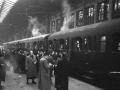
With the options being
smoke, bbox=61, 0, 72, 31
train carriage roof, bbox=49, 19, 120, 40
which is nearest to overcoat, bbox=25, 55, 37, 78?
train carriage roof, bbox=49, 19, 120, 40

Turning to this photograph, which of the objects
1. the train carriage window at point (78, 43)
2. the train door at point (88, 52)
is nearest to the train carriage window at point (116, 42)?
the train door at point (88, 52)

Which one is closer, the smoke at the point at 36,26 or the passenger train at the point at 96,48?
the passenger train at the point at 96,48

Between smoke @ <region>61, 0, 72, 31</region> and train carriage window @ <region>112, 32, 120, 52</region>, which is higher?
smoke @ <region>61, 0, 72, 31</region>

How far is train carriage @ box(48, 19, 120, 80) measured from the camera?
9.86m

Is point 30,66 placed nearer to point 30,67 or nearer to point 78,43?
point 30,67

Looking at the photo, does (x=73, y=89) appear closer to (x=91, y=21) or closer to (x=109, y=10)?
(x=109, y=10)

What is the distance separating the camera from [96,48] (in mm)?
11430

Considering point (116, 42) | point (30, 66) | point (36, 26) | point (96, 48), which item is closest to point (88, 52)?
point (96, 48)

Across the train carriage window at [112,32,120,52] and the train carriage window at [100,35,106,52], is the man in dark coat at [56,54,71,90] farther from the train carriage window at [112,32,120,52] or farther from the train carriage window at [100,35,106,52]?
the train carriage window at [100,35,106,52]

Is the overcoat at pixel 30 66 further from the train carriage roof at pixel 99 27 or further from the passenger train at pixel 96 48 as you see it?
the train carriage roof at pixel 99 27

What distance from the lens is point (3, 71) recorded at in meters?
10.3

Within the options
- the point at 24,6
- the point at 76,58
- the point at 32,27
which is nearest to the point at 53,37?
the point at 76,58

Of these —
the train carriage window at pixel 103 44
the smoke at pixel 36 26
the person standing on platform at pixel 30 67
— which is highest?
the smoke at pixel 36 26

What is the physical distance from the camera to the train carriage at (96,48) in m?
9.86
